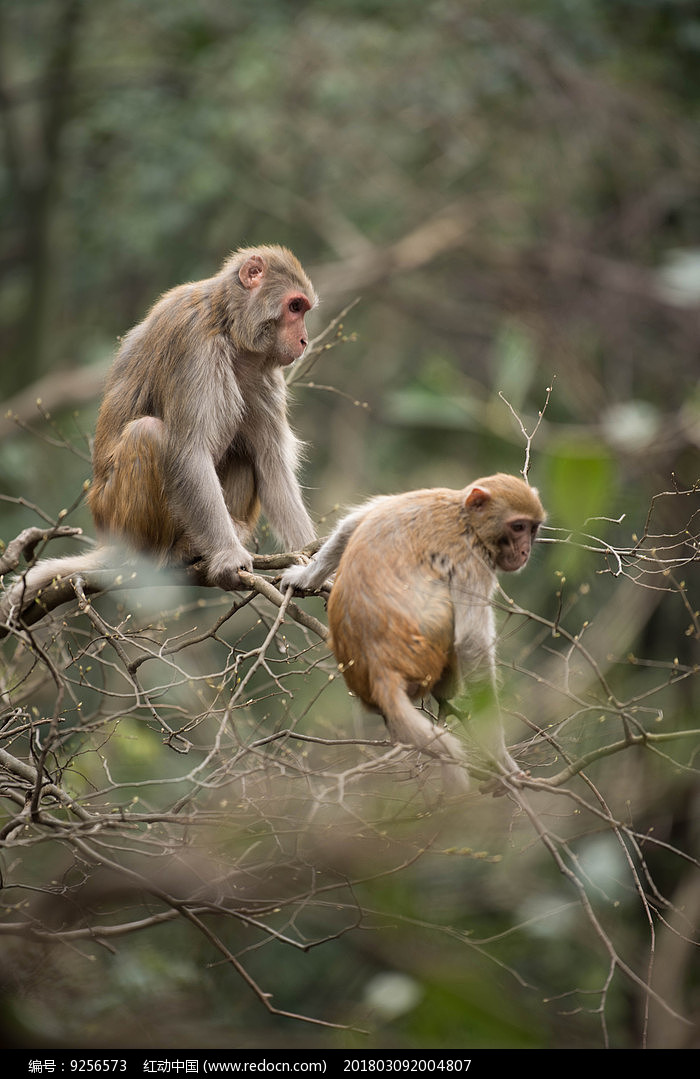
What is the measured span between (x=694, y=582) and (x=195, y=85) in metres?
9.48

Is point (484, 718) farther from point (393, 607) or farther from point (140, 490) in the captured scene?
point (140, 490)

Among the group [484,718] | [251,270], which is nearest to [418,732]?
[484,718]

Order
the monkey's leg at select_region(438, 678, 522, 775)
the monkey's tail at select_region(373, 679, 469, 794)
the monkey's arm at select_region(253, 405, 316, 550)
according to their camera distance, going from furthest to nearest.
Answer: the monkey's arm at select_region(253, 405, 316, 550) → the monkey's tail at select_region(373, 679, 469, 794) → the monkey's leg at select_region(438, 678, 522, 775)

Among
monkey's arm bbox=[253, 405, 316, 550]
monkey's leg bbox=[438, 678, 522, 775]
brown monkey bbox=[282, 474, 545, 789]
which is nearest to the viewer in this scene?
monkey's leg bbox=[438, 678, 522, 775]

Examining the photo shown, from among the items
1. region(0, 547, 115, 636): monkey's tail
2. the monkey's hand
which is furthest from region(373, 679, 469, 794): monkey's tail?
region(0, 547, 115, 636): monkey's tail

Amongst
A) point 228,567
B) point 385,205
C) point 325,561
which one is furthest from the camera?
point 385,205

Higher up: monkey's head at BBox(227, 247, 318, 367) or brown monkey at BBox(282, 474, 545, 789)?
monkey's head at BBox(227, 247, 318, 367)

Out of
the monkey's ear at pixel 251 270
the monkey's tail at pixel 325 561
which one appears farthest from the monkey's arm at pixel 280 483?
the monkey's tail at pixel 325 561

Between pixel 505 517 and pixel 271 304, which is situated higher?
pixel 271 304

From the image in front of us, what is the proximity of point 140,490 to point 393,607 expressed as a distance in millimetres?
1941

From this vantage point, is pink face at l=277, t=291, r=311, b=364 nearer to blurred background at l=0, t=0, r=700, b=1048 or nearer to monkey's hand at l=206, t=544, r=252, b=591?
monkey's hand at l=206, t=544, r=252, b=591

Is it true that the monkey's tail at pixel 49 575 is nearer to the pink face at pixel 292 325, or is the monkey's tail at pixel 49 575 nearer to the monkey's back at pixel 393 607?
the monkey's back at pixel 393 607

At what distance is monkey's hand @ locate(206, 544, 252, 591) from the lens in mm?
5766

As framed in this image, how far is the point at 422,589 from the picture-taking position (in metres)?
4.89
